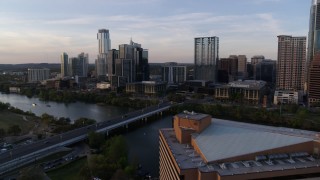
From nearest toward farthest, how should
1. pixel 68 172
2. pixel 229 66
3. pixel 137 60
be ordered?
1. pixel 68 172
2. pixel 137 60
3. pixel 229 66

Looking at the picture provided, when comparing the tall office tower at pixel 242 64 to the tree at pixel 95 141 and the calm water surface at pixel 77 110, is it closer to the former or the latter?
the calm water surface at pixel 77 110

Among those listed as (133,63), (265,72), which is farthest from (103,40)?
(265,72)

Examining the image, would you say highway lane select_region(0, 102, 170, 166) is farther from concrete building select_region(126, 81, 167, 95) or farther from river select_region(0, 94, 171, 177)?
concrete building select_region(126, 81, 167, 95)

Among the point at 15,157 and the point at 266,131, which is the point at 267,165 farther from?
the point at 15,157

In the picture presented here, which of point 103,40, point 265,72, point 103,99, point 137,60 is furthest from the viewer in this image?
point 103,40

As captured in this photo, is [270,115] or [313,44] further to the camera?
[313,44]

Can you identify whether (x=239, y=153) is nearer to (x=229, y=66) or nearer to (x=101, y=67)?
(x=229, y=66)

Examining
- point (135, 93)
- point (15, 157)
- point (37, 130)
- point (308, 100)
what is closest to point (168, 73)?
point (135, 93)
